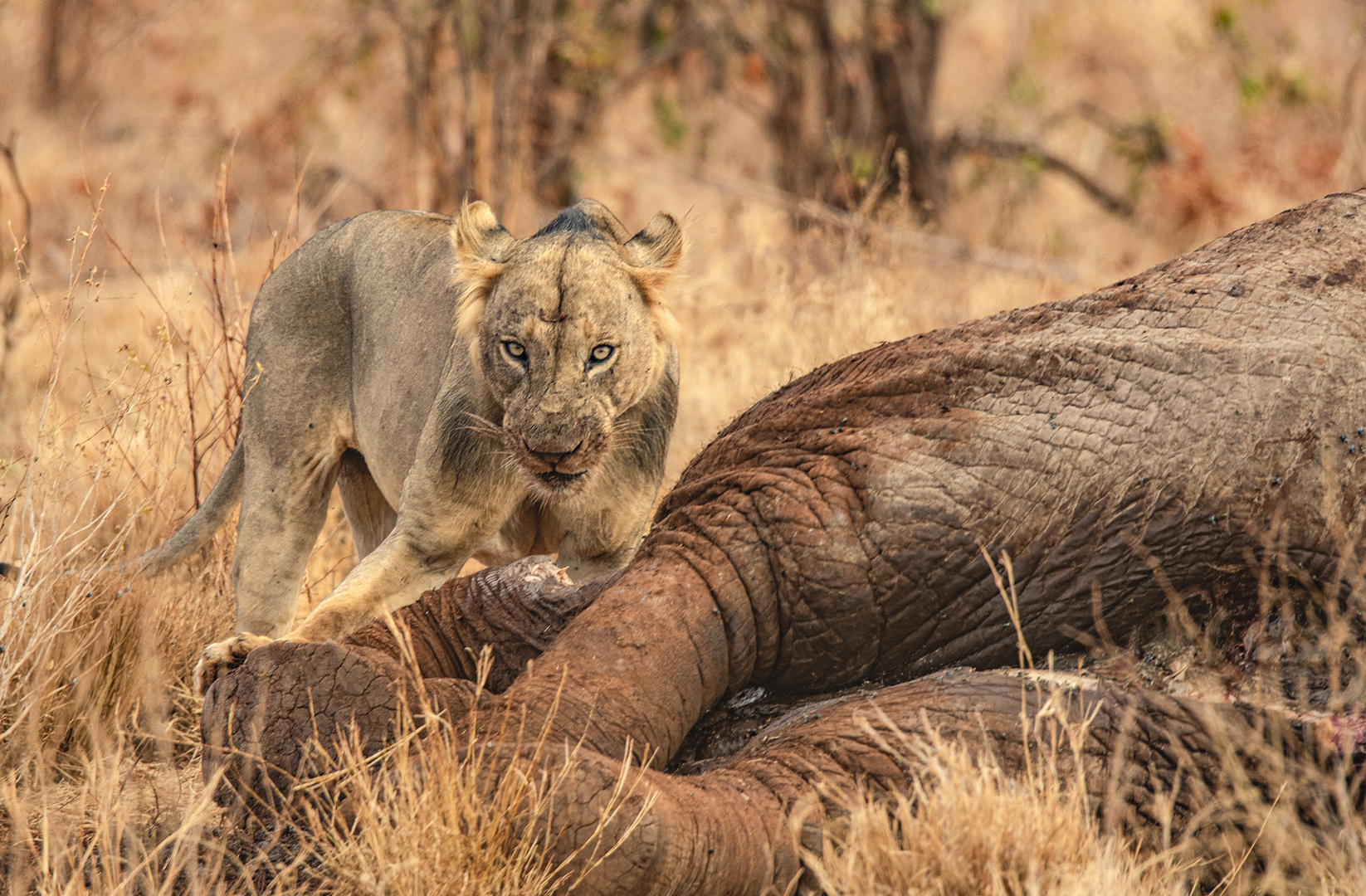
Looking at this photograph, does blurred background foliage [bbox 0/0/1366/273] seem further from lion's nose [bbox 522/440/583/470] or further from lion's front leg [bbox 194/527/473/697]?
lion's nose [bbox 522/440/583/470]

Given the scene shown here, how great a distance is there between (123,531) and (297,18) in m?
10.7

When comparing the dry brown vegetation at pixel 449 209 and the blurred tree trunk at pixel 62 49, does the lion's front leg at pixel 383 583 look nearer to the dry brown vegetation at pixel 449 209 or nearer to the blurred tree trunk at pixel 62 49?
the dry brown vegetation at pixel 449 209

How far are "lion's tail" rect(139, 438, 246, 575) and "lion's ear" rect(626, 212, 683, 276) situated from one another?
1556 millimetres

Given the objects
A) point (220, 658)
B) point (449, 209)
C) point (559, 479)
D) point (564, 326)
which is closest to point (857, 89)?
point (449, 209)

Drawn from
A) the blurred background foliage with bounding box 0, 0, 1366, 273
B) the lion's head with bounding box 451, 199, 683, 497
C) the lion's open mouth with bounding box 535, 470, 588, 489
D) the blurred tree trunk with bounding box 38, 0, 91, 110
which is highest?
the blurred tree trunk with bounding box 38, 0, 91, 110

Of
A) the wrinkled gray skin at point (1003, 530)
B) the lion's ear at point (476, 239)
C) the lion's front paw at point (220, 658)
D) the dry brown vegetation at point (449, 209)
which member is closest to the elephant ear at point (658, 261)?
the dry brown vegetation at point (449, 209)

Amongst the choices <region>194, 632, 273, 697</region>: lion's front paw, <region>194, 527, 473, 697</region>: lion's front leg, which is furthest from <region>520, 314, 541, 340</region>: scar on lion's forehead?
<region>194, 632, 273, 697</region>: lion's front paw

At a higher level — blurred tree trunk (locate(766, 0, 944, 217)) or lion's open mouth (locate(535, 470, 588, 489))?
blurred tree trunk (locate(766, 0, 944, 217))

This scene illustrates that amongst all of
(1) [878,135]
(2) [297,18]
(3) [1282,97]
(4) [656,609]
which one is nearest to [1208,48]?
(3) [1282,97]

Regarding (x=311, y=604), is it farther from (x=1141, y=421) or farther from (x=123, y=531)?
(x=1141, y=421)

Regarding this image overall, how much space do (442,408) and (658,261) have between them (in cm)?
71

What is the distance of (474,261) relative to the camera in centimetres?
396

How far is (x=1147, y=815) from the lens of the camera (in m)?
2.76

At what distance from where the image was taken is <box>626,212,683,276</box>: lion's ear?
13.3 ft
